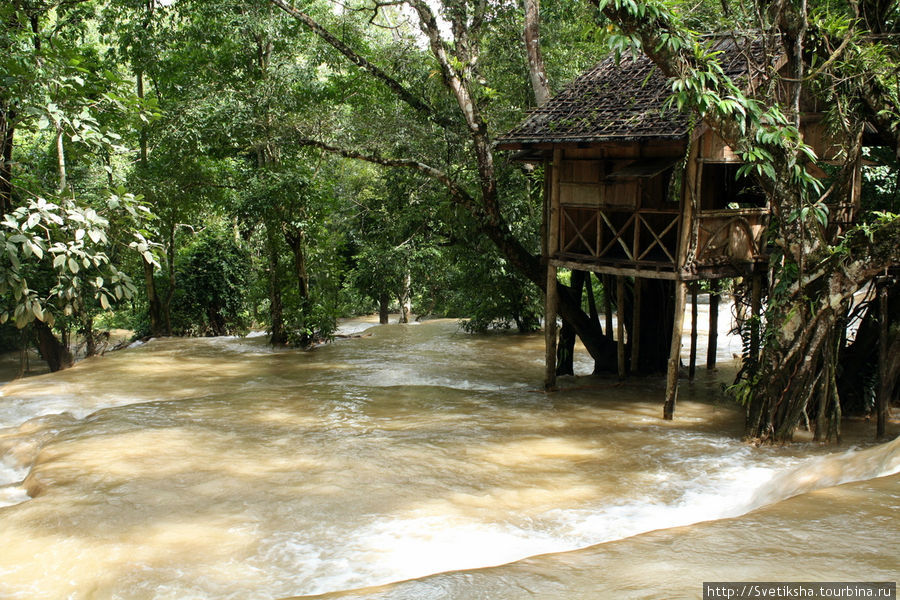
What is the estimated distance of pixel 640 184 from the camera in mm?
11273

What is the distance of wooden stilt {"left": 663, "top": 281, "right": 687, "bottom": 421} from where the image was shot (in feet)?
34.1

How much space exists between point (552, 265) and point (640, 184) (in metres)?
1.99

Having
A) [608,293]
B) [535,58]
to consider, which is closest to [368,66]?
[535,58]

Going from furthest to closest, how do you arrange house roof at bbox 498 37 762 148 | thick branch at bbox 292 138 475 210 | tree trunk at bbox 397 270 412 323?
tree trunk at bbox 397 270 412 323 < thick branch at bbox 292 138 475 210 < house roof at bbox 498 37 762 148

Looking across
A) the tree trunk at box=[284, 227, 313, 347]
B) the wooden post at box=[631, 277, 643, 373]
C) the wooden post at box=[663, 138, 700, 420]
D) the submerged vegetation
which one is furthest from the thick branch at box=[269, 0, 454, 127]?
the wooden post at box=[663, 138, 700, 420]

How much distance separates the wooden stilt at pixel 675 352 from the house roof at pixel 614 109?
2196 mm

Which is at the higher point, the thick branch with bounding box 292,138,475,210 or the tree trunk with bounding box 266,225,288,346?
the thick branch with bounding box 292,138,475,210

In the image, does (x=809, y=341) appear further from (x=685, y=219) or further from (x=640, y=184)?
(x=640, y=184)

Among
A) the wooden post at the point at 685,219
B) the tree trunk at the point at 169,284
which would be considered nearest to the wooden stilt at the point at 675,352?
the wooden post at the point at 685,219

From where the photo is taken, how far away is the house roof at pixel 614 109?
396 inches

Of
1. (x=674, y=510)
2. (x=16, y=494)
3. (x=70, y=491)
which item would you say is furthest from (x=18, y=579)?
(x=674, y=510)

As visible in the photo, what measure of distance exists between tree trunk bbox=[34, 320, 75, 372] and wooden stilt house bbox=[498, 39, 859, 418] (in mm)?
10813

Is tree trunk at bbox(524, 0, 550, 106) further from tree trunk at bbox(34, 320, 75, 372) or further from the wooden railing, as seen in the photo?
tree trunk at bbox(34, 320, 75, 372)

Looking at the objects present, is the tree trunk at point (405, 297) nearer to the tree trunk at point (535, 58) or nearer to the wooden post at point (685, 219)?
the tree trunk at point (535, 58)
